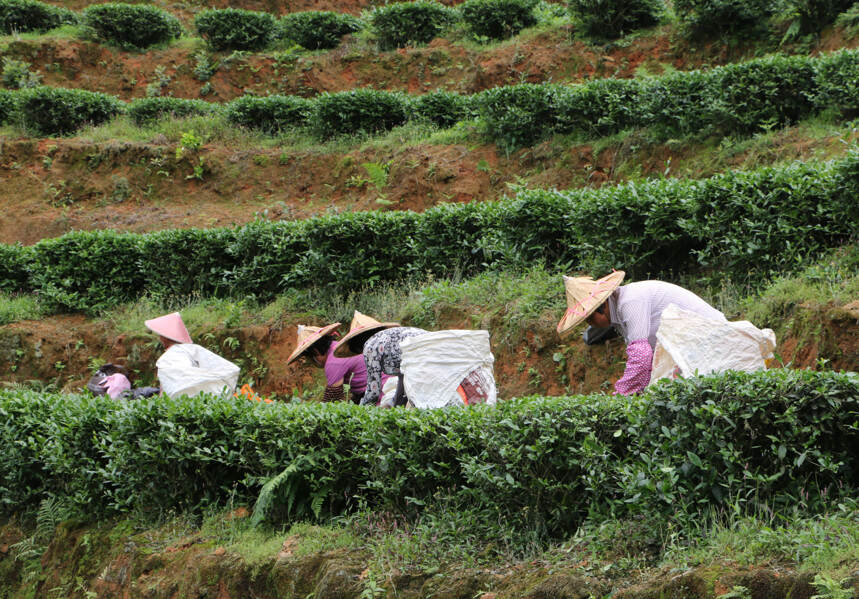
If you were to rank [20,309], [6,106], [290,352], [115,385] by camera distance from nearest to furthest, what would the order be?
[115,385]
[290,352]
[20,309]
[6,106]

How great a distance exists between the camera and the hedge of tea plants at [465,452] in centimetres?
519

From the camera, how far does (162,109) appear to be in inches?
736

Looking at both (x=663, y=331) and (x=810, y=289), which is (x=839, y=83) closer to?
(x=810, y=289)

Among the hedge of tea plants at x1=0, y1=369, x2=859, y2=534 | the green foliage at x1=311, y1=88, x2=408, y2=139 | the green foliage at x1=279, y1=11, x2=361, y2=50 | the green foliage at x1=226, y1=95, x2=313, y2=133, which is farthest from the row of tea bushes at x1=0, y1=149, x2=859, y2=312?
the green foliage at x1=279, y1=11, x2=361, y2=50

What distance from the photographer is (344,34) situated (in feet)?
72.0

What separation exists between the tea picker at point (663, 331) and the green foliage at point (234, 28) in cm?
1675

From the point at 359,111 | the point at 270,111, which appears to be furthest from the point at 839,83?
the point at 270,111

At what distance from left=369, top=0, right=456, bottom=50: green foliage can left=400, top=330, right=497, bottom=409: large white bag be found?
1514 centimetres

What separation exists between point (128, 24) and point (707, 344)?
1948 cm

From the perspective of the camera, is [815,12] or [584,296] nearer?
[584,296]

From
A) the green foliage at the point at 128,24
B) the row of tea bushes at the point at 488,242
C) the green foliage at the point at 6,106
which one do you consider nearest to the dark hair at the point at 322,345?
the row of tea bushes at the point at 488,242

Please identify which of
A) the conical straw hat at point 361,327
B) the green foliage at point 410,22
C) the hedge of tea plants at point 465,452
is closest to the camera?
the hedge of tea plants at point 465,452

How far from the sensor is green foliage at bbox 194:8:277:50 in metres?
21.2

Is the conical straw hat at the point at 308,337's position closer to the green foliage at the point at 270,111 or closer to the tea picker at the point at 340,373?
the tea picker at the point at 340,373
